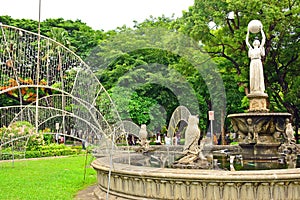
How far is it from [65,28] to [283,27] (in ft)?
86.8

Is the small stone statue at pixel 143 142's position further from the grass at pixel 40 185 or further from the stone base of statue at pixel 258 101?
the stone base of statue at pixel 258 101

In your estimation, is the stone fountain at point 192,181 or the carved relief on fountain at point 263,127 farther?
the carved relief on fountain at point 263,127

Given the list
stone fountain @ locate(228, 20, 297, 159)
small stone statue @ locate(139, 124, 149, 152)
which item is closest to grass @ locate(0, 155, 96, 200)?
small stone statue @ locate(139, 124, 149, 152)

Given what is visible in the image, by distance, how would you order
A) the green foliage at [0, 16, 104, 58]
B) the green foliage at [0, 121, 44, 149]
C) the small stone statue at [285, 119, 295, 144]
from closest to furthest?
the small stone statue at [285, 119, 295, 144]
the green foliage at [0, 121, 44, 149]
the green foliage at [0, 16, 104, 58]

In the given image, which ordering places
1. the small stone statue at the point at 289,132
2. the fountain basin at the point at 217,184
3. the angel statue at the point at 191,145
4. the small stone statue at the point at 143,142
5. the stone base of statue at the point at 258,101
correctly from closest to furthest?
the fountain basin at the point at 217,184
the angel statue at the point at 191,145
the stone base of statue at the point at 258,101
the small stone statue at the point at 289,132
the small stone statue at the point at 143,142

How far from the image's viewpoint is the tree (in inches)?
850

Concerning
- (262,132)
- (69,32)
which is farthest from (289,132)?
(69,32)

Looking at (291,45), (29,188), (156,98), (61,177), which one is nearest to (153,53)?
(156,98)

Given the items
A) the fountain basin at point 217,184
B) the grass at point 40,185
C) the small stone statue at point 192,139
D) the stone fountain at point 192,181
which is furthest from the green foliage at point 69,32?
the fountain basin at point 217,184

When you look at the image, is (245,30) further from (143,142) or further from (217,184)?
(217,184)

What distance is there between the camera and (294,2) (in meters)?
22.3

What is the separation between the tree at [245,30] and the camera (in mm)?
21578

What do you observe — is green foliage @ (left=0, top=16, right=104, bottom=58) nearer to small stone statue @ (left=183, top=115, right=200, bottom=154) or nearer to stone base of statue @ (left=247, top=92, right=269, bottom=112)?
stone base of statue @ (left=247, top=92, right=269, bottom=112)

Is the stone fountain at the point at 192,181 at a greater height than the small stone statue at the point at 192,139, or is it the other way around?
the small stone statue at the point at 192,139
